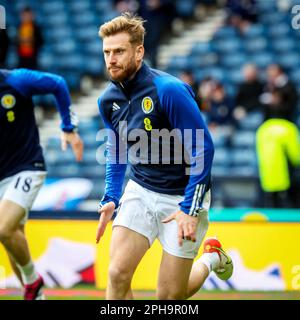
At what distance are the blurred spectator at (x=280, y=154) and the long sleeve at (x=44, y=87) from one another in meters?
4.54

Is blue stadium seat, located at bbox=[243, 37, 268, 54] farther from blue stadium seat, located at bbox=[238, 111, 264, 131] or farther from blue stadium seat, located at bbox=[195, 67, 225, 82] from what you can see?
blue stadium seat, located at bbox=[238, 111, 264, 131]

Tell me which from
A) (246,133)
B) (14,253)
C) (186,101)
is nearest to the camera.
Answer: (186,101)

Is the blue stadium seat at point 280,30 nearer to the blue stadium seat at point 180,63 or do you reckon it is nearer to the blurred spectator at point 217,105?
the blue stadium seat at point 180,63

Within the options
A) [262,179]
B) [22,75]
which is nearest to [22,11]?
[262,179]

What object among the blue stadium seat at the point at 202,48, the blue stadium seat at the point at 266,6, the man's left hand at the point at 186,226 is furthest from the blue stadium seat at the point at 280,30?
the man's left hand at the point at 186,226

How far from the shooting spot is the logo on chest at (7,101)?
720 cm

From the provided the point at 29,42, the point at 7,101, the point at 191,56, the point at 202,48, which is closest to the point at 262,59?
the point at 202,48

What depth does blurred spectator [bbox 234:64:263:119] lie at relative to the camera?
1326 centimetres

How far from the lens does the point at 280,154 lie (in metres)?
11.3

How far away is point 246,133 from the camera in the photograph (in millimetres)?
13469

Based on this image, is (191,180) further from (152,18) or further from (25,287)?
(152,18)

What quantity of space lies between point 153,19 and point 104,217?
9778 mm

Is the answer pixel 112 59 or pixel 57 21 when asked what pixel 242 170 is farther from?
pixel 112 59
